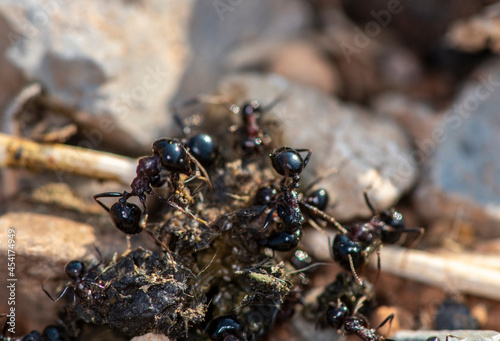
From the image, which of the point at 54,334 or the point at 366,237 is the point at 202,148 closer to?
the point at 366,237

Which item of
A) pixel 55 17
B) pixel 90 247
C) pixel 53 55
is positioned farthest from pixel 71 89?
pixel 90 247

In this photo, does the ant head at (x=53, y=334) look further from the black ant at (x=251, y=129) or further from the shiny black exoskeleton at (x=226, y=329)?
the black ant at (x=251, y=129)

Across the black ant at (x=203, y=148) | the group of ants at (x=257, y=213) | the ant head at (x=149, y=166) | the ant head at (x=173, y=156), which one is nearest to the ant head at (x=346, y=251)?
the group of ants at (x=257, y=213)

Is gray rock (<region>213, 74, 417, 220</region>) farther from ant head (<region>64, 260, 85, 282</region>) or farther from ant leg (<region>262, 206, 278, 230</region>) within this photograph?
ant head (<region>64, 260, 85, 282</region>)

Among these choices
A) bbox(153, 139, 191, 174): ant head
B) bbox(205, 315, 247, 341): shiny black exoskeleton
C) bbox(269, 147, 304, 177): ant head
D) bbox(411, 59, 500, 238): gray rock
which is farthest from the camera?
bbox(411, 59, 500, 238): gray rock

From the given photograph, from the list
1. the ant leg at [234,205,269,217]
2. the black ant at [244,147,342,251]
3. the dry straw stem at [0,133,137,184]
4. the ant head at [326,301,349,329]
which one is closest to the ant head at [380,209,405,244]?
the ant head at [326,301,349,329]

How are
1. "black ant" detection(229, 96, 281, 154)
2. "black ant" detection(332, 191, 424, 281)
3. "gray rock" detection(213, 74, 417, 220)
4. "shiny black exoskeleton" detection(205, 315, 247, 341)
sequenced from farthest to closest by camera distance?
"gray rock" detection(213, 74, 417, 220) < "black ant" detection(229, 96, 281, 154) < "black ant" detection(332, 191, 424, 281) < "shiny black exoskeleton" detection(205, 315, 247, 341)
